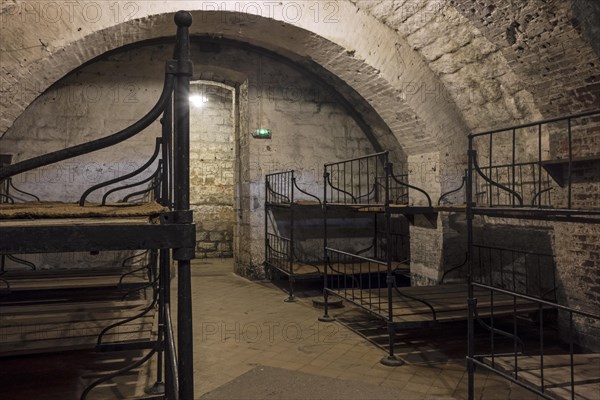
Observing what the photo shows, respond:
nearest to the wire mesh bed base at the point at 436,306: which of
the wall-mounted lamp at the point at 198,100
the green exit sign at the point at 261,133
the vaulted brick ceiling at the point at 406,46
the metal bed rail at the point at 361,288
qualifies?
the metal bed rail at the point at 361,288

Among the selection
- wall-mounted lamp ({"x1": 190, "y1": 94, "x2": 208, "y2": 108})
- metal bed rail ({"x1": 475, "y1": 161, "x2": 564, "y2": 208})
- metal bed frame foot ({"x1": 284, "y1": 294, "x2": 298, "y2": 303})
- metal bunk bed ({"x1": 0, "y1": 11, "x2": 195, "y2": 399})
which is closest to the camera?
metal bunk bed ({"x1": 0, "y1": 11, "x2": 195, "y2": 399})

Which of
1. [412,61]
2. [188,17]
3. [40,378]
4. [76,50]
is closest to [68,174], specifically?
[76,50]

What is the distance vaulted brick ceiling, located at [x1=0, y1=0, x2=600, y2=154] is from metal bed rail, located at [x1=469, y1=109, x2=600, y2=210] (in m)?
0.17

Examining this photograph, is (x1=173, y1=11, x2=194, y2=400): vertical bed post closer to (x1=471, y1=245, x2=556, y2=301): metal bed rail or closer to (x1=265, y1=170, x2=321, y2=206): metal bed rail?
(x1=471, y1=245, x2=556, y2=301): metal bed rail

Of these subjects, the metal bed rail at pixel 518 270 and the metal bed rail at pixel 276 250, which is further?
the metal bed rail at pixel 276 250

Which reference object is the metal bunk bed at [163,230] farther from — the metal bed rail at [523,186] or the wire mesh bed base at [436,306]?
the metal bed rail at [523,186]

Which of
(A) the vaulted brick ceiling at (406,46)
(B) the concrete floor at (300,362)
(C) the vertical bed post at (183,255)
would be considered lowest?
(B) the concrete floor at (300,362)

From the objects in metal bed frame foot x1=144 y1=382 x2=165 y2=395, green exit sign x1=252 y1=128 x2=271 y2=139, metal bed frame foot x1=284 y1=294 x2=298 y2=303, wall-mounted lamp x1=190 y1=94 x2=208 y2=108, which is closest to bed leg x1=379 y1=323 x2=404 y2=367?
metal bed frame foot x1=144 y1=382 x2=165 y2=395

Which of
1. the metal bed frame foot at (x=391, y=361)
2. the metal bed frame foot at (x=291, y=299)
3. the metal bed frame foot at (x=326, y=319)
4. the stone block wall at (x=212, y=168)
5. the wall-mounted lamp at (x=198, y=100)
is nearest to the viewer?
the metal bed frame foot at (x=391, y=361)

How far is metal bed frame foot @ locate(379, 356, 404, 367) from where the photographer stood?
336 cm

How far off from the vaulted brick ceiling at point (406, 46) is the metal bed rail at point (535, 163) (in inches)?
6.5

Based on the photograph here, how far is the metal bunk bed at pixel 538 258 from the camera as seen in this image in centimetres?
213

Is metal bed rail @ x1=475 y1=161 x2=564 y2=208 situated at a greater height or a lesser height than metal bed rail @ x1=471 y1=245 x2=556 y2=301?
greater

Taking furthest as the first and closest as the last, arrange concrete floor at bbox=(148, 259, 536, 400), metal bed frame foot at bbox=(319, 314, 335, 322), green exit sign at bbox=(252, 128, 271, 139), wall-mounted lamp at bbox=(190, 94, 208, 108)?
wall-mounted lamp at bbox=(190, 94, 208, 108), green exit sign at bbox=(252, 128, 271, 139), metal bed frame foot at bbox=(319, 314, 335, 322), concrete floor at bbox=(148, 259, 536, 400)
